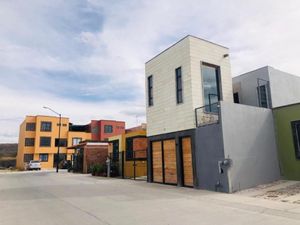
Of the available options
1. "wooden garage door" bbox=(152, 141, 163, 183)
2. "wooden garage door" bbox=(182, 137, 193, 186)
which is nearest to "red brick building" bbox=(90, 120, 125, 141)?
"wooden garage door" bbox=(152, 141, 163, 183)

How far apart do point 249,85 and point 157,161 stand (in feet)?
27.6

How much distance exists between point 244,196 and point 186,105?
5.60m

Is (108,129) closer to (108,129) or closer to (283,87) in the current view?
(108,129)

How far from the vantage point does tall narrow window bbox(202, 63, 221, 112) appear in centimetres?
1438

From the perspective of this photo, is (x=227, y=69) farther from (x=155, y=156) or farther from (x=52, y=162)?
(x=52, y=162)

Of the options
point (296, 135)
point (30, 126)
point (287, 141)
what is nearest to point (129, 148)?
point (287, 141)

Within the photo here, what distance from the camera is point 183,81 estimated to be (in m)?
14.3

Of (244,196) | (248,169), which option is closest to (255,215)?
(244,196)

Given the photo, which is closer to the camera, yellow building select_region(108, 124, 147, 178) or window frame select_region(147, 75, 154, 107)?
window frame select_region(147, 75, 154, 107)

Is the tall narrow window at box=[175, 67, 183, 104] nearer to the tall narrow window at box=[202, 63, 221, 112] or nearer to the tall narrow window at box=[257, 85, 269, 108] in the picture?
the tall narrow window at box=[202, 63, 221, 112]

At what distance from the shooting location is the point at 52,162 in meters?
56.7

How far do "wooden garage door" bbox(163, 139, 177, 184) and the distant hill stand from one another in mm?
62756

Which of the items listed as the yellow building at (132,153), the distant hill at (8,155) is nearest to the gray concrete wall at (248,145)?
the yellow building at (132,153)

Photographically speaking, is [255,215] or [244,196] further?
[244,196]
